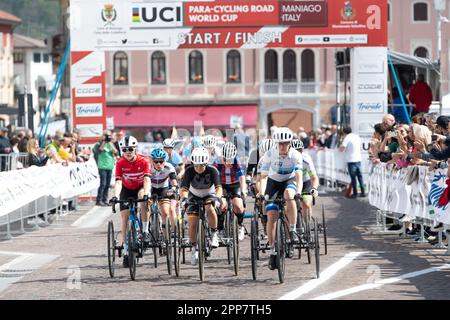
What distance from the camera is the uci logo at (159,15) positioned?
3066cm

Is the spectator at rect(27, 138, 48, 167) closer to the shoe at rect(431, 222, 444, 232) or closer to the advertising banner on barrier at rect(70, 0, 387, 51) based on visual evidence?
the advertising banner on barrier at rect(70, 0, 387, 51)

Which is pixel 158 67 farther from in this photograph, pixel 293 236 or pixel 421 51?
pixel 293 236

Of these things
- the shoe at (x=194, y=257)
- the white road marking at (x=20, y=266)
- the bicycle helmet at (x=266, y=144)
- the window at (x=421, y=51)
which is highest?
the window at (x=421, y=51)

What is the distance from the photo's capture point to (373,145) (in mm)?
23859

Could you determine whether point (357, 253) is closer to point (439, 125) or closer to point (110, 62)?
point (439, 125)

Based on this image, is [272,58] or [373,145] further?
[272,58]

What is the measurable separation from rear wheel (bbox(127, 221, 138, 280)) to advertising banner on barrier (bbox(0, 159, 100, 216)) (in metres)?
5.37

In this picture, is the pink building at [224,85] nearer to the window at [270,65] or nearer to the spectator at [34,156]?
the window at [270,65]

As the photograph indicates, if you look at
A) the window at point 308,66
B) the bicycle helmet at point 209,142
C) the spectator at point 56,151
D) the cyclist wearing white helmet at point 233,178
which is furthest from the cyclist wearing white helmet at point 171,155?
the window at point 308,66

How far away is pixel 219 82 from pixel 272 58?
348 centimetres

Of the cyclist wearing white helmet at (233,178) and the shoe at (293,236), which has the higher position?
the cyclist wearing white helmet at (233,178)

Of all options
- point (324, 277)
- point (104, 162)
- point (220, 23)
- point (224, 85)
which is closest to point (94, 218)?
point (104, 162)

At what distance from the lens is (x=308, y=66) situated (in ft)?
259

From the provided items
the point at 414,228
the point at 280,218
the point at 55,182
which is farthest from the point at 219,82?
the point at 280,218
